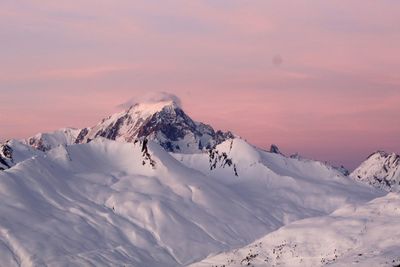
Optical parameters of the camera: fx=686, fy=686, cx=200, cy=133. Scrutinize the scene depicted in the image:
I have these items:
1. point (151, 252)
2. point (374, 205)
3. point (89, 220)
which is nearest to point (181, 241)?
point (151, 252)

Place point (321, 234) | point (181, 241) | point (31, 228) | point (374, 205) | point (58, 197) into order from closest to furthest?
point (321, 234) → point (374, 205) → point (31, 228) → point (181, 241) → point (58, 197)

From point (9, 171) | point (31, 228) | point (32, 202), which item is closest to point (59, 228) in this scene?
point (31, 228)

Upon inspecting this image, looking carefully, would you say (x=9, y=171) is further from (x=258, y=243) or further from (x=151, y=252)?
(x=258, y=243)

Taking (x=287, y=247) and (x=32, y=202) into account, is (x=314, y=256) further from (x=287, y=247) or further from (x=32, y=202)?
(x=32, y=202)

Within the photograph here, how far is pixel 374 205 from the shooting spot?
261 feet

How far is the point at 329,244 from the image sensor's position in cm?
6512

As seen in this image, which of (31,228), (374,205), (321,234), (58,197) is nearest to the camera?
(321,234)

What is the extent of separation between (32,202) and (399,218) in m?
127

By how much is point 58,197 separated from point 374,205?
126510 mm

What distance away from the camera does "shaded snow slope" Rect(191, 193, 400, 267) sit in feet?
196

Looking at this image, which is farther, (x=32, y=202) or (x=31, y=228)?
(x=32, y=202)

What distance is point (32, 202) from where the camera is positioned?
17925 centimetres

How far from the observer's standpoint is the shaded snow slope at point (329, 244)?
196 feet

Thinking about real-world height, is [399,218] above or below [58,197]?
above
